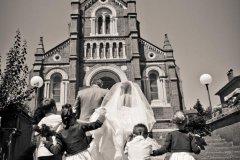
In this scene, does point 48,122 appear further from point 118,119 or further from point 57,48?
point 57,48

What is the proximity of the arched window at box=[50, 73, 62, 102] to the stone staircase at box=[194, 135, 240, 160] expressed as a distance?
14410mm

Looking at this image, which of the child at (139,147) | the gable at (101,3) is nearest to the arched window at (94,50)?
the gable at (101,3)

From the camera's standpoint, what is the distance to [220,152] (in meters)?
7.68

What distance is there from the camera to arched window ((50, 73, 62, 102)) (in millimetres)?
20531

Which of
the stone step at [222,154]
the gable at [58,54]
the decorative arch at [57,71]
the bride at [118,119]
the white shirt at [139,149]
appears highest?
the gable at [58,54]

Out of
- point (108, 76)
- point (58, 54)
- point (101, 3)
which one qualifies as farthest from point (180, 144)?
point (101, 3)

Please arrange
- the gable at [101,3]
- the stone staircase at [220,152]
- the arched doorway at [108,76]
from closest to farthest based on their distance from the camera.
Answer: the stone staircase at [220,152] → the arched doorway at [108,76] → the gable at [101,3]

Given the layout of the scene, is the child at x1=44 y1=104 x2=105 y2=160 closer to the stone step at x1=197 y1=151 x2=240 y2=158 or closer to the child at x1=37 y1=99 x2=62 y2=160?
the child at x1=37 y1=99 x2=62 y2=160

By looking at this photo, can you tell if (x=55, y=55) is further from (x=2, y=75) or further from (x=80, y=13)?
(x=2, y=75)

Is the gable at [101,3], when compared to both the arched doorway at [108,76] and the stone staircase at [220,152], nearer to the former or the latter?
the arched doorway at [108,76]

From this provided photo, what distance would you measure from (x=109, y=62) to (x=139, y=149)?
17237 mm

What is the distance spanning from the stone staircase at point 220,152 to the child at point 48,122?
15.9ft

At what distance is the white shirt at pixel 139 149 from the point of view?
4.13 metres

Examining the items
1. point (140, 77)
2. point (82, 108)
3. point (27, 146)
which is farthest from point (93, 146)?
point (140, 77)
